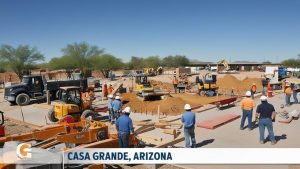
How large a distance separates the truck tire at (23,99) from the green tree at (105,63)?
4133cm

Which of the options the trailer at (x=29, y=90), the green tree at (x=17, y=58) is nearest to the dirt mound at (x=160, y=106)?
the trailer at (x=29, y=90)

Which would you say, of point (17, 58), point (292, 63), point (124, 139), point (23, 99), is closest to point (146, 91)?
point (23, 99)

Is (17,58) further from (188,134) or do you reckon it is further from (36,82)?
(188,134)

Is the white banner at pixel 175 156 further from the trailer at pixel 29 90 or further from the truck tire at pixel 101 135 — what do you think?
the trailer at pixel 29 90

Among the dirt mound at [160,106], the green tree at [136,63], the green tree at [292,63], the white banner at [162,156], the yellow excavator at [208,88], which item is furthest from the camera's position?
the green tree at [136,63]

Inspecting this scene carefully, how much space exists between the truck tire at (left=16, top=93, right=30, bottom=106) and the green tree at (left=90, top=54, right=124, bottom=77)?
41332mm

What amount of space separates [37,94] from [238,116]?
52.9 feet

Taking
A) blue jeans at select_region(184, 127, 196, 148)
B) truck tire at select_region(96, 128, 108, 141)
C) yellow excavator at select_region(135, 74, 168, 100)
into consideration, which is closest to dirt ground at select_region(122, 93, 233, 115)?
yellow excavator at select_region(135, 74, 168, 100)

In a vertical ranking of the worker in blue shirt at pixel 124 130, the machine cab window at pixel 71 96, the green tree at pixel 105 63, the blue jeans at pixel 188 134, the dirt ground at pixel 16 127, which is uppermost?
the green tree at pixel 105 63

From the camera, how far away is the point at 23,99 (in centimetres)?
2328

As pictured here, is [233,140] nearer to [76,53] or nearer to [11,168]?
[11,168]

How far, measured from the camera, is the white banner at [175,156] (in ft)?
23.6

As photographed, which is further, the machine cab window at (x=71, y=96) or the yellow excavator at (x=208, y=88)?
the yellow excavator at (x=208, y=88)

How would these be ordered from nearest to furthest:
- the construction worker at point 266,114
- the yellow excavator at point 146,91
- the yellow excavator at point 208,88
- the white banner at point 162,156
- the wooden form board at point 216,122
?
the white banner at point 162,156
the construction worker at point 266,114
the wooden form board at point 216,122
the yellow excavator at point 146,91
the yellow excavator at point 208,88
